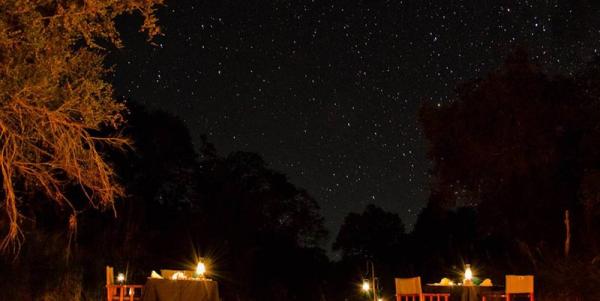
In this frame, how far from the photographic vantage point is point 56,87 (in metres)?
5.95

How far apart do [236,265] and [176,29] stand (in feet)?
44.8

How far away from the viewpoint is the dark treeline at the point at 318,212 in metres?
12.2

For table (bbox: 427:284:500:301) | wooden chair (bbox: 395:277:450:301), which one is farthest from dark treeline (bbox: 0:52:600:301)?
wooden chair (bbox: 395:277:450:301)

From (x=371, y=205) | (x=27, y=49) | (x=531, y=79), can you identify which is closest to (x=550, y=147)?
(x=531, y=79)

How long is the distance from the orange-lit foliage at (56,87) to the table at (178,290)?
149 centimetres

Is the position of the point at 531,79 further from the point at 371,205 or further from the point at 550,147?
the point at 371,205

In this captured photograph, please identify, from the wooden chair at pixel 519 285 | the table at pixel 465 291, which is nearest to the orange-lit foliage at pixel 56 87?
the table at pixel 465 291

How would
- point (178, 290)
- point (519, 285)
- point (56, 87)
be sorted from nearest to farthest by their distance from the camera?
point (56, 87) < point (178, 290) < point (519, 285)

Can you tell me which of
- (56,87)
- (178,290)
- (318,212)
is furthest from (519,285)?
(318,212)

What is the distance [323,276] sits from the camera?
2545cm

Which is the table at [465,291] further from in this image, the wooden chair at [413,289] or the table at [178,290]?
the table at [178,290]

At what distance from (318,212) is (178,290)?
19.8m

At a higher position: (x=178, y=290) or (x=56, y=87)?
(x=56, y=87)

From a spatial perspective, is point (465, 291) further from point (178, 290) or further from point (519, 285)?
point (178, 290)
